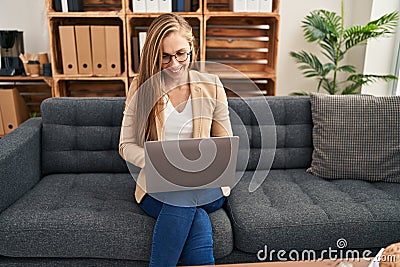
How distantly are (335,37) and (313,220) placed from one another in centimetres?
158

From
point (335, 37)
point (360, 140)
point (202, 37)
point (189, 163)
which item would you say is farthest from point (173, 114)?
point (335, 37)

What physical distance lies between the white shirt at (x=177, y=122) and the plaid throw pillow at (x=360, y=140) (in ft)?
2.37

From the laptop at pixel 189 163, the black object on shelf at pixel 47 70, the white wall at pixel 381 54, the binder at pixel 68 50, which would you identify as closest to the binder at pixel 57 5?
the binder at pixel 68 50

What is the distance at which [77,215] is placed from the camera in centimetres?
159

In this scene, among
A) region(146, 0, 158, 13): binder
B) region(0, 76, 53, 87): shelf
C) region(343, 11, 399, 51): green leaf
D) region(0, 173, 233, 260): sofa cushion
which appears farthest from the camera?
region(0, 76, 53, 87): shelf

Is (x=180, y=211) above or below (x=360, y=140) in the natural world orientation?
below

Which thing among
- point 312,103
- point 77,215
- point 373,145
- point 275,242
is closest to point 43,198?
point 77,215

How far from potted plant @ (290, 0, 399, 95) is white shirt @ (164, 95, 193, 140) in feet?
4.79

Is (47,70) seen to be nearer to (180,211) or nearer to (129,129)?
(129,129)

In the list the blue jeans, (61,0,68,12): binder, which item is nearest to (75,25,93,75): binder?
(61,0,68,12): binder

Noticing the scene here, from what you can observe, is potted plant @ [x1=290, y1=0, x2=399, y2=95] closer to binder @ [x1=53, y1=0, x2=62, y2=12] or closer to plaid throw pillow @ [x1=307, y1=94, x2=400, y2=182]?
plaid throw pillow @ [x1=307, y1=94, x2=400, y2=182]

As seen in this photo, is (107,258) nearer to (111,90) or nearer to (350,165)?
(350,165)

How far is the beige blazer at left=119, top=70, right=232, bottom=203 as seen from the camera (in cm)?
164

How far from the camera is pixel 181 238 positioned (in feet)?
4.79
